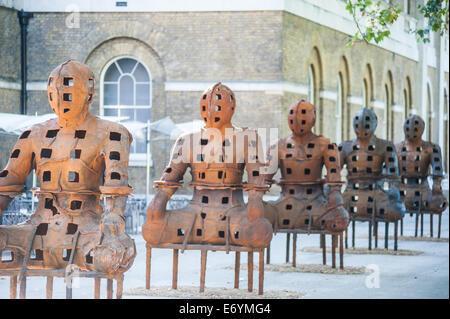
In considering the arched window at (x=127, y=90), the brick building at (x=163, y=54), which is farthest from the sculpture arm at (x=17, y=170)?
the arched window at (x=127, y=90)

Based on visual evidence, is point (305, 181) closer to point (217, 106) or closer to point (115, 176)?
point (217, 106)

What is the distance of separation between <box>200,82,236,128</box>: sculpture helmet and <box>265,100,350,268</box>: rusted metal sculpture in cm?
228

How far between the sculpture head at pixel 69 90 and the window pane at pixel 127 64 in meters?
17.7

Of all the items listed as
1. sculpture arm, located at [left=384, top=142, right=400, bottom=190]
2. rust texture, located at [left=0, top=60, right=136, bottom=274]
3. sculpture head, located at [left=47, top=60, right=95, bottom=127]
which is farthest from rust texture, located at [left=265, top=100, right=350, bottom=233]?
sculpture head, located at [left=47, top=60, right=95, bottom=127]

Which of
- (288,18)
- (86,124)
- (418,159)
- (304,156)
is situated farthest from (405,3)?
(86,124)

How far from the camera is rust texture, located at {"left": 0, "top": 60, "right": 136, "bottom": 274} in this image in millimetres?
8094

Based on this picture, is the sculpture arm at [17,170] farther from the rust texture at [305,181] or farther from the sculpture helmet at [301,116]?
the sculpture helmet at [301,116]

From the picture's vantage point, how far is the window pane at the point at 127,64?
26.1 metres

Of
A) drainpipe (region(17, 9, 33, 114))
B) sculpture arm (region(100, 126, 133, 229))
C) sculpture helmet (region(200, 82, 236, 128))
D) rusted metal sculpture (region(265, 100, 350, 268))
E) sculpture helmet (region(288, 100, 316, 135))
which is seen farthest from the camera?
drainpipe (region(17, 9, 33, 114))

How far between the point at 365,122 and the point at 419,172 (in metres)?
3.36

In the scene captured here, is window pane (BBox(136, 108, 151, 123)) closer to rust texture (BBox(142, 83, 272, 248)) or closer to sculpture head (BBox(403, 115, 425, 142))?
sculpture head (BBox(403, 115, 425, 142))

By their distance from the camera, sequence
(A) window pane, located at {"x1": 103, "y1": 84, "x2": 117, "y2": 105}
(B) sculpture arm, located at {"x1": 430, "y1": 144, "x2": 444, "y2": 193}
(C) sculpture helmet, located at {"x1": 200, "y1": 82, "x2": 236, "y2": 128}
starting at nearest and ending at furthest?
(C) sculpture helmet, located at {"x1": 200, "y1": 82, "x2": 236, "y2": 128} < (B) sculpture arm, located at {"x1": 430, "y1": 144, "x2": 444, "y2": 193} < (A) window pane, located at {"x1": 103, "y1": 84, "x2": 117, "y2": 105}
